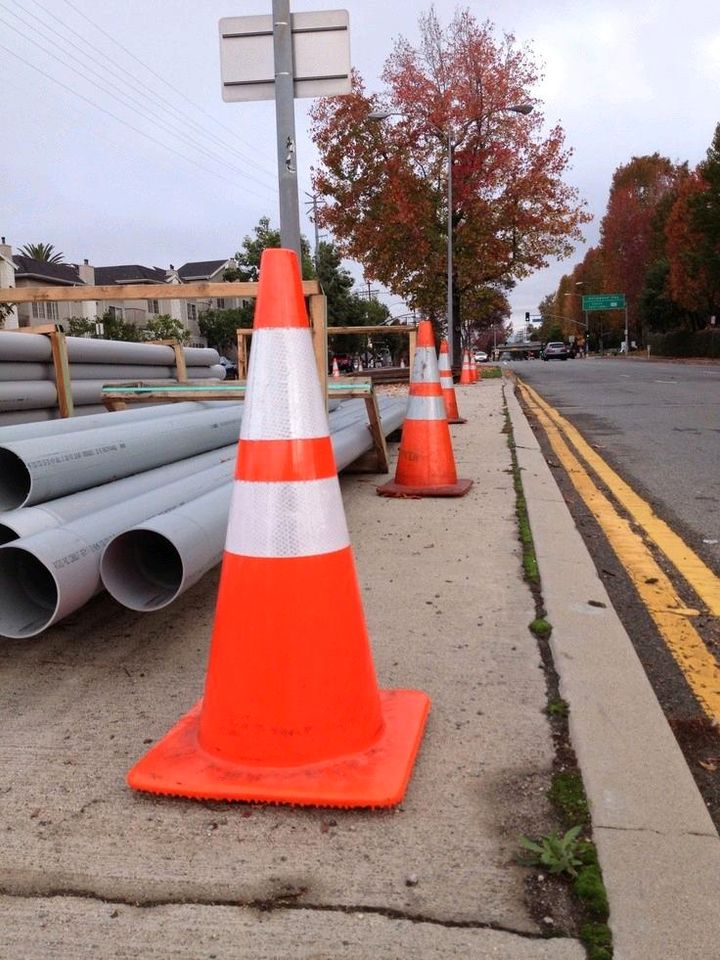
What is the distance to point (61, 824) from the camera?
6.98 ft

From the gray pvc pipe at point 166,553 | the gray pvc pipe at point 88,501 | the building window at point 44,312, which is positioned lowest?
the gray pvc pipe at point 166,553

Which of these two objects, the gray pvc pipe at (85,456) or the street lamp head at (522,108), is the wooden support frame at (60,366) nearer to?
the gray pvc pipe at (85,456)

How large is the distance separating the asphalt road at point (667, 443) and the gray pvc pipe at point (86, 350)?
4.56 m

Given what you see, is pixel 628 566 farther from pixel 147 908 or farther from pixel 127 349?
pixel 127 349

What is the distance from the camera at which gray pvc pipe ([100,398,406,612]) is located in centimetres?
294

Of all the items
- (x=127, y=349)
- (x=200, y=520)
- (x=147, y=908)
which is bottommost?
(x=147, y=908)

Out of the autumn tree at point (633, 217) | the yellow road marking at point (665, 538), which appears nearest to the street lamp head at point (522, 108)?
the yellow road marking at point (665, 538)

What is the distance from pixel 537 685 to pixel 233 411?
3492 millimetres

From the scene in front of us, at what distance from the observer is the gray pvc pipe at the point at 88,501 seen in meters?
3.04

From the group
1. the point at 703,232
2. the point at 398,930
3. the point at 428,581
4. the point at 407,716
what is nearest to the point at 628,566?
the point at 428,581

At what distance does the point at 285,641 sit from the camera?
2277mm

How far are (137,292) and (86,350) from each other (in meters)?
3.45

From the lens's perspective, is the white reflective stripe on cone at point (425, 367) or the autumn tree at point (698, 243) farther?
the autumn tree at point (698, 243)

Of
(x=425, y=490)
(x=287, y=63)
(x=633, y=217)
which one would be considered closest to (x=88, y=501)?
(x=425, y=490)
